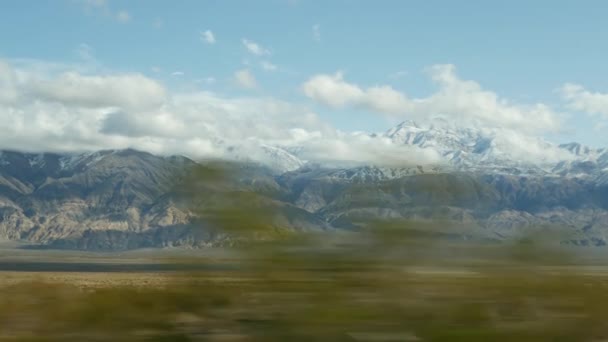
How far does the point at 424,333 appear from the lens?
6590mm

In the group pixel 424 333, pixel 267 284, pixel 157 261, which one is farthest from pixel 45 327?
pixel 424 333

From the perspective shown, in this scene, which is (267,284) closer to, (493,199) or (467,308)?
(467,308)

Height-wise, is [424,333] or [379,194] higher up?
[379,194]

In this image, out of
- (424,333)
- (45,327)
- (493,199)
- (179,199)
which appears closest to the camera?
(424,333)

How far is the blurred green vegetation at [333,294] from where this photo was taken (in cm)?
669

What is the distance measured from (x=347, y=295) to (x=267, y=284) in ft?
2.35

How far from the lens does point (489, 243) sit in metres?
7.97

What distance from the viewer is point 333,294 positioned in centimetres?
686

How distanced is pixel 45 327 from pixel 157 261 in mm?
1255

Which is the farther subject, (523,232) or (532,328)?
(523,232)

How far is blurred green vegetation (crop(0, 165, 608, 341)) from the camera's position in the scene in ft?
22.0

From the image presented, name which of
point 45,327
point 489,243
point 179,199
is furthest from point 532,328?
point 45,327

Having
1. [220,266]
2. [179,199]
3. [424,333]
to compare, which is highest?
[179,199]

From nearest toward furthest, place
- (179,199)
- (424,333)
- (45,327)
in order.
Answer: (424,333)
(45,327)
(179,199)
